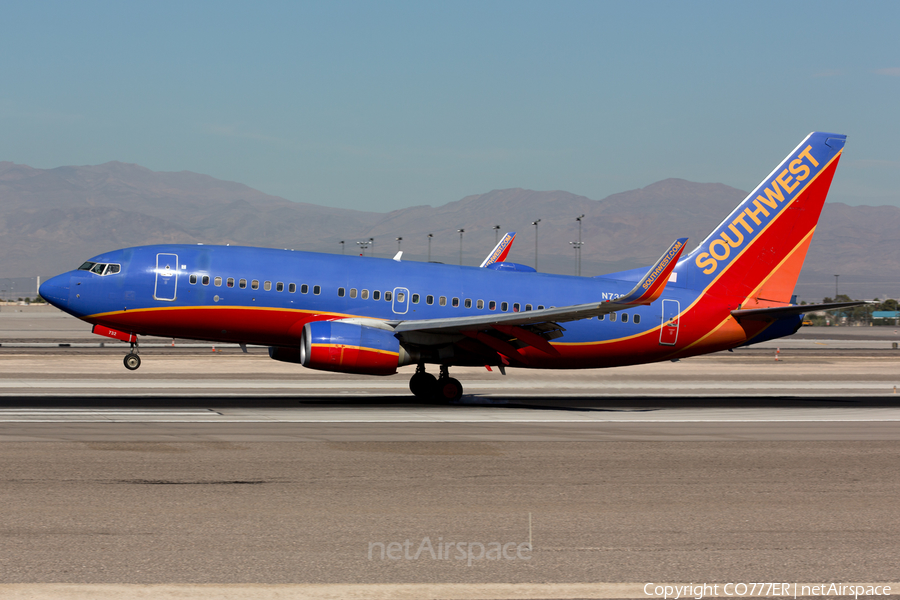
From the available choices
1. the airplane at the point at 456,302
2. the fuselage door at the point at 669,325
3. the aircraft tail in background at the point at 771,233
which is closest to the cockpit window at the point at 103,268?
the airplane at the point at 456,302

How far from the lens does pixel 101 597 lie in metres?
8.52

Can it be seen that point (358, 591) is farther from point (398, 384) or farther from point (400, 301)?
point (398, 384)

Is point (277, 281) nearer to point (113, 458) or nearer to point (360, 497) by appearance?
point (113, 458)

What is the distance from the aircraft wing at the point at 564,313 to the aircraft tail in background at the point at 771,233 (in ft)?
21.2

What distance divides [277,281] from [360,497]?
16716 mm

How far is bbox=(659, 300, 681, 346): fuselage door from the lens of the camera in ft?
104

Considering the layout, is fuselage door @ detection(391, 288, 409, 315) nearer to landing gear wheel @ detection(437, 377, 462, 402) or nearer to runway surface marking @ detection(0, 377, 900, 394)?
landing gear wheel @ detection(437, 377, 462, 402)

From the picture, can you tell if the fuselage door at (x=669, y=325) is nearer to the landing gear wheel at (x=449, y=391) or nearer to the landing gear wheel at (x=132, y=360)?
the landing gear wheel at (x=449, y=391)

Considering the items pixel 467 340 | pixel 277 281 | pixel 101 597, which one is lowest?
pixel 101 597

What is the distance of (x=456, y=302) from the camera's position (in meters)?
30.2

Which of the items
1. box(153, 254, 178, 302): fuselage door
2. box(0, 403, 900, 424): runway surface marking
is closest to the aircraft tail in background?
box(0, 403, 900, 424): runway surface marking

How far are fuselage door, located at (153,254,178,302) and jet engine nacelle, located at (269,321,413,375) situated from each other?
4.70 meters

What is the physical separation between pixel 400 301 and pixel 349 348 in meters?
3.59

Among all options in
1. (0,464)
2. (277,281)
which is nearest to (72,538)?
(0,464)
